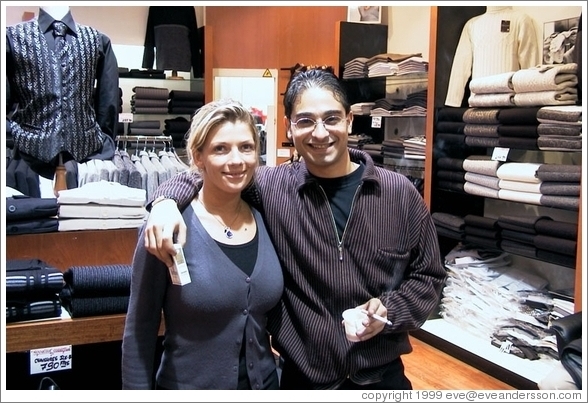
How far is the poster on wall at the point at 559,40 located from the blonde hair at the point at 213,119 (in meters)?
2.01

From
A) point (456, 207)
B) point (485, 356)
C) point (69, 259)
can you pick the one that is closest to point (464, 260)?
point (456, 207)

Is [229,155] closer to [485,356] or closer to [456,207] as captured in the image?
[485,356]

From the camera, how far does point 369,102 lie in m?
4.24

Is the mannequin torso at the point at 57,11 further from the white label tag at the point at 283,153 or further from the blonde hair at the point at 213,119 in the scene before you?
the white label tag at the point at 283,153

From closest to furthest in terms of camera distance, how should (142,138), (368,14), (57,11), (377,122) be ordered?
(57,11), (377,122), (142,138), (368,14)

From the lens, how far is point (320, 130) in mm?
1301

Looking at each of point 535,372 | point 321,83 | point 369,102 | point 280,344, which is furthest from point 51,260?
point 369,102

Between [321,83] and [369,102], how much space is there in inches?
118

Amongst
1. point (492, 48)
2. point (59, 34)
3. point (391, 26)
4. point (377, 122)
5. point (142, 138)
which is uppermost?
point (391, 26)

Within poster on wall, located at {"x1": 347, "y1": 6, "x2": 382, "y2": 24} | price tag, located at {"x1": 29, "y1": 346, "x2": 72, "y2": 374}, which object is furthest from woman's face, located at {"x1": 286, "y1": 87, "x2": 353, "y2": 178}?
poster on wall, located at {"x1": 347, "y1": 6, "x2": 382, "y2": 24}

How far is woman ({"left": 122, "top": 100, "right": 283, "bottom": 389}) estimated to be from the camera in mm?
1216

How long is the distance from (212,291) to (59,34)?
3.63ft

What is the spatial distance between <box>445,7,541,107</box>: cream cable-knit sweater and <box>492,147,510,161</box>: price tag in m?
0.38

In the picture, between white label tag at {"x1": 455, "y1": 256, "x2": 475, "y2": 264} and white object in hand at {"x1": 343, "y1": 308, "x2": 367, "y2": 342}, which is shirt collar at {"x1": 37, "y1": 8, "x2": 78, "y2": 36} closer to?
white object in hand at {"x1": 343, "y1": 308, "x2": 367, "y2": 342}
